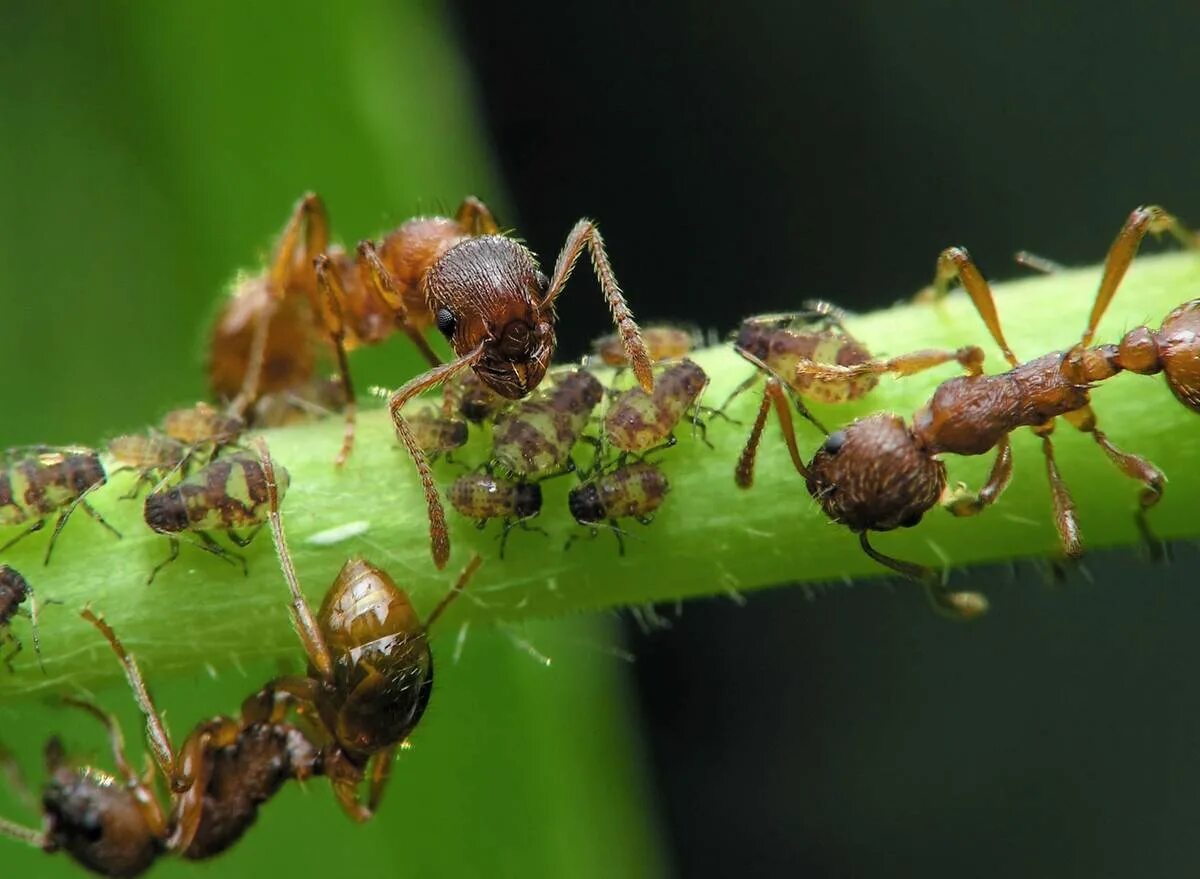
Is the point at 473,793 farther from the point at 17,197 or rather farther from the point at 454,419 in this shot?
the point at 17,197

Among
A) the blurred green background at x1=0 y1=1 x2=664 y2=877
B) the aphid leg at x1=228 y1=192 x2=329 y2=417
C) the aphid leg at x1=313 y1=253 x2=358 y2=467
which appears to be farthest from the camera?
the blurred green background at x1=0 y1=1 x2=664 y2=877

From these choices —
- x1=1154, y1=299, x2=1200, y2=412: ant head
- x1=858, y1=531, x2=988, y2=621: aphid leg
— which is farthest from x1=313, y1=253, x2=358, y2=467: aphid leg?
x1=1154, y1=299, x2=1200, y2=412: ant head

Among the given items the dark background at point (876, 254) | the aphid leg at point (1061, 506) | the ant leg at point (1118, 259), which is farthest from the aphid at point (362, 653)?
the dark background at point (876, 254)

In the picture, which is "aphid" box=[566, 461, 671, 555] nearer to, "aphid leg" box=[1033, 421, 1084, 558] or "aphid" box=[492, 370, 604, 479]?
"aphid" box=[492, 370, 604, 479]

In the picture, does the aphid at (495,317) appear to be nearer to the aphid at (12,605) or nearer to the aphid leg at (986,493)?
the aphid leg at (986,493)

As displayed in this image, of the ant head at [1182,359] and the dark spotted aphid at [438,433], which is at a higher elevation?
the dark spotted aphid at [438,433]

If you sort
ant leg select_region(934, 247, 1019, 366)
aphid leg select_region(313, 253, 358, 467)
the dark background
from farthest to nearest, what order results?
1. the dark background
2. aphid leg select_region(313, 253, 358, 467)
3. ant leg select_region(934, 247, 1019, 366)
